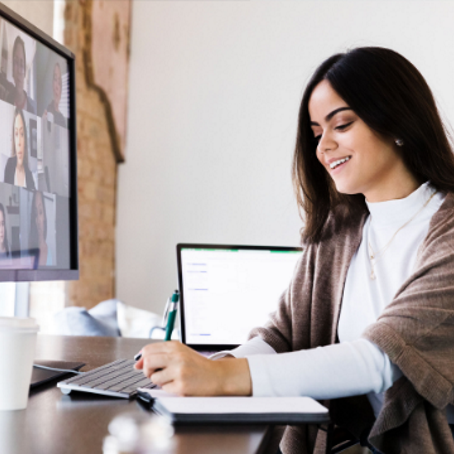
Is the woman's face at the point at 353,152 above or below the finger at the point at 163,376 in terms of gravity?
above

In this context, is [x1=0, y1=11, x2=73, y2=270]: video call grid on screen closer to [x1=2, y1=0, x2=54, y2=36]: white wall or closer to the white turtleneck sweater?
the white turtleneck sweater

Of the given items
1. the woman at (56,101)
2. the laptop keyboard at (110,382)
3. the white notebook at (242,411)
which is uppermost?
the woman at (56,101)

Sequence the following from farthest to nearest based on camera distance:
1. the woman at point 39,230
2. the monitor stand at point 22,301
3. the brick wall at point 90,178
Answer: the brick wall at point 90,178 → the monitor stand at point 22,301 → the woman at point 39,230

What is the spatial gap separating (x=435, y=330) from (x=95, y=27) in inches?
124

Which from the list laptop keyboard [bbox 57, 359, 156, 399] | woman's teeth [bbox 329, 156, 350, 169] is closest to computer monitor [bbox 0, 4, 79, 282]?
laptop keyboard [bbox 57, 359, 156, 399]

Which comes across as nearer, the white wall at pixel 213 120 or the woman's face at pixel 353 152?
the woman's face at pixel 353 152

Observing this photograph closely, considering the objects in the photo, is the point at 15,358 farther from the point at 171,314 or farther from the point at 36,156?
the point at 171,314

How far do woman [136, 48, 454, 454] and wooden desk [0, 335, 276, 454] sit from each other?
0.09 m

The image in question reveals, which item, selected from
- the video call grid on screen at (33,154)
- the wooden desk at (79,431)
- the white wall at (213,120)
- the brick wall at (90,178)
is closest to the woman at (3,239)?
the video call grid on screen at (33,154)

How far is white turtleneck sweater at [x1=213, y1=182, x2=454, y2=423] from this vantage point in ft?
2.47

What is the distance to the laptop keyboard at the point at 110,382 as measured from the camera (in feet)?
2.64

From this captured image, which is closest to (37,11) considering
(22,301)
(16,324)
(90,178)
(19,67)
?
(90,178)

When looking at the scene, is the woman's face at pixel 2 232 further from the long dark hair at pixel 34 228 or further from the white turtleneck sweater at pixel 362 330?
the white turtleneck sweater at pixel 362 330

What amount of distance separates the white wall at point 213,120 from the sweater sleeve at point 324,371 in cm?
277
